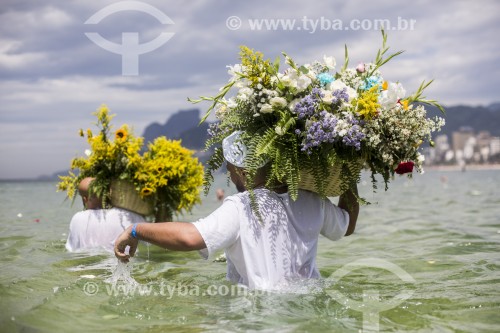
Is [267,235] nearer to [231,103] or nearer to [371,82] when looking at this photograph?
[231,103]

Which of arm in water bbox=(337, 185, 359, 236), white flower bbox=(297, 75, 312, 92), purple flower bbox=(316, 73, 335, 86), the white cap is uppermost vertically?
purple flower bbox=(316, 73, 335, 86)

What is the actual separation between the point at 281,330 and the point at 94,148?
4.33 metres

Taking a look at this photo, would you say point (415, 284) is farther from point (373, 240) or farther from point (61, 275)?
point (373, 240)

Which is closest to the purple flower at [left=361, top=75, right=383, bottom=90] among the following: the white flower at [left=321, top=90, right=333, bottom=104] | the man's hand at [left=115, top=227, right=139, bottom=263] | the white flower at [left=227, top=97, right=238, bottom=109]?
the white flower at [left=321, top=90, right=333, bottom=104]

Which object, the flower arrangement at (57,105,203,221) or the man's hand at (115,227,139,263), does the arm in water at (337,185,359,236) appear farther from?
the flower arrangement at (57,105,203,221)

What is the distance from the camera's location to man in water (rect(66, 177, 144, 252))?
22.8ft

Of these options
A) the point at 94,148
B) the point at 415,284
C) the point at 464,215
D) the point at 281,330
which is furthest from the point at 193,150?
the point at 464,215

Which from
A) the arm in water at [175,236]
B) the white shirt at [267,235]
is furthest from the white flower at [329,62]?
the arm in water at [175,236]

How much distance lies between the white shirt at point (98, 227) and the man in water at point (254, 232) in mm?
2923

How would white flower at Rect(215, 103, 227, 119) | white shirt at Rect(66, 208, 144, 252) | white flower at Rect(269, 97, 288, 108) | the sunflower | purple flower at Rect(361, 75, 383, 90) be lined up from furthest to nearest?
the sunflower < white shirt at Rect(66, 208, 144, 252) < white flower at Rect(215, 103, 227, 119) < purple flower at Rect(361, 75, 383, 90) < white flower at Rect(269, 97, 288, 108)

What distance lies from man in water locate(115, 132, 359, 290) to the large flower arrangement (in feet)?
0.61

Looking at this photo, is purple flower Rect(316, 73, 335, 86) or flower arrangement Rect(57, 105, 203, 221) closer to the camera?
purple flower Rect(316, 73, 335, 86)

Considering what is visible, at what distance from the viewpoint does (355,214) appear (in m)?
4.67

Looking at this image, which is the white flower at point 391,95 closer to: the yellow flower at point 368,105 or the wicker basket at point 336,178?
the yellow flower at point 368,105
